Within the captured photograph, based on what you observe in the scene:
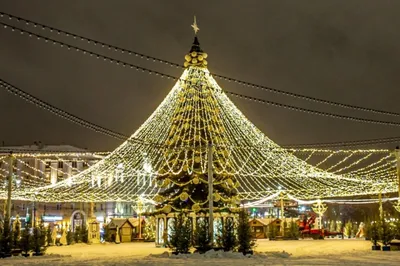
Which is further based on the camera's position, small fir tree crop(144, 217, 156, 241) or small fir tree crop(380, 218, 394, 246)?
small fir tree crop(144, 217, 156, 241)

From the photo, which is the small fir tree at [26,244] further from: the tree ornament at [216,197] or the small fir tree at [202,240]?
the tree ornament at [216,197]

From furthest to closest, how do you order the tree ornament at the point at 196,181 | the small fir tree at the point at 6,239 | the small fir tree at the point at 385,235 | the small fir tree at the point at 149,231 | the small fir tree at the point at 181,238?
the small fir tree at the point at 149,231, the tree ornament at the point at 196,181, the small fir tree at the point at 385,235, the small fir tree at the point at 6,239, the small fir tree at the point at 181,238

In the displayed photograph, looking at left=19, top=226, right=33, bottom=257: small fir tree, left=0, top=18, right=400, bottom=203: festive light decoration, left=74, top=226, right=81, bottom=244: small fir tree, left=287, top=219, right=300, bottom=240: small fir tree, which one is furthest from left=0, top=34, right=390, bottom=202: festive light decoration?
left=287, top=219, right=300, bottom=240: small fir tree

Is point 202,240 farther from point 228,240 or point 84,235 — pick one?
point 84,235

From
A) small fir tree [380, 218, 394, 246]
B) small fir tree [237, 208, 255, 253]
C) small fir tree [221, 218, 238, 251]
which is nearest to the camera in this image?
small fir tree [237, 208, 255, 253]

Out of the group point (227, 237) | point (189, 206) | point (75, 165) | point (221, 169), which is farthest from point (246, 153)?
point (75, 165)

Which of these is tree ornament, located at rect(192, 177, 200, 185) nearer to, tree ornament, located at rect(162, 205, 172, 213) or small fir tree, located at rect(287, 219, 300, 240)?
tree ornament, located at rect(162, 205, 172, 213)

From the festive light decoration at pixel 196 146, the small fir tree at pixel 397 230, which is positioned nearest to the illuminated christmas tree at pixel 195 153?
the festive light decoration at pixel 196 146

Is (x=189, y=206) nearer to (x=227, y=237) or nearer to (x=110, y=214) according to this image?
(x=227, y=237)

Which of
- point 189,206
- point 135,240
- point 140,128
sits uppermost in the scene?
point 140,128

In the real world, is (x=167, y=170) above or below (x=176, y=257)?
above

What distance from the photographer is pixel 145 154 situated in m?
25.1

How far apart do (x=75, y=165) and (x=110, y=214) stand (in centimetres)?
940

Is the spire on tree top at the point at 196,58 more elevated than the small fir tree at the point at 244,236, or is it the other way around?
the spire on tree top at the point at 196,58
